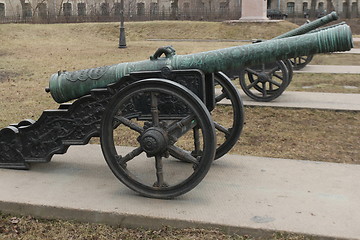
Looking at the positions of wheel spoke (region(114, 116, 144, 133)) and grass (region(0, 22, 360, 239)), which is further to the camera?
wheel spoke (region(114, 116, 144, 133))

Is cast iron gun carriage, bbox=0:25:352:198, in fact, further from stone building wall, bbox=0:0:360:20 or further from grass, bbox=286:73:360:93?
stone building wall, bbox=0:0:360:20

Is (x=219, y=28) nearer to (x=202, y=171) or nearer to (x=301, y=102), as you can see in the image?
(x=301, y=102)

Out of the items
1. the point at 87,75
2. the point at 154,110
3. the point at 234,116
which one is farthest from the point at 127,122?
the point at 234,116

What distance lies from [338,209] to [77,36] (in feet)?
84.0

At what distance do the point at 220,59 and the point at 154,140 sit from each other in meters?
0.82

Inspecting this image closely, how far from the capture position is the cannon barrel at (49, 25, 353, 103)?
3592 mm

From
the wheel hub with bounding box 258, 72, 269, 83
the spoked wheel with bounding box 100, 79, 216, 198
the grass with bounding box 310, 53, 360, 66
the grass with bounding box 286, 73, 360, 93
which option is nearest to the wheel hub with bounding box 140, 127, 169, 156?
the spoked wheel with bounding box 100, 79, 216, 198

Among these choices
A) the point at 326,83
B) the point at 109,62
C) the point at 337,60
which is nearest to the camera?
the point at 326,83

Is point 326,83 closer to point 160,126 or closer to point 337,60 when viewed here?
point 337,60

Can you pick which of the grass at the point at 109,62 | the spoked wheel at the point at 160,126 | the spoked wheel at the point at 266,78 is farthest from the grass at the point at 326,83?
the spoked wheel at the point at 160,126

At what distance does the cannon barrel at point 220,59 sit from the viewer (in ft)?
11.8

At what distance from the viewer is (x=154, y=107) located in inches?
147

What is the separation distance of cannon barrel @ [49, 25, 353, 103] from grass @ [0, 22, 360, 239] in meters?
1.19

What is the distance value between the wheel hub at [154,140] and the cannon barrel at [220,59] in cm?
51
